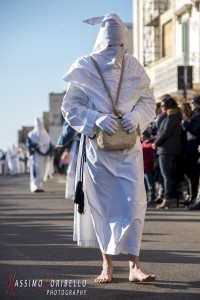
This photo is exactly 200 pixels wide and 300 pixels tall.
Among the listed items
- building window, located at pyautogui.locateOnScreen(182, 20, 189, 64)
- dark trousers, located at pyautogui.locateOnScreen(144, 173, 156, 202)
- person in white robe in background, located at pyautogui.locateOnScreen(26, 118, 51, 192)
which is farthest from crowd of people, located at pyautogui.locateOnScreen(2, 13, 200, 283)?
building window, located at pyautogui.locateOnScreen(182, 20, 189, 64)

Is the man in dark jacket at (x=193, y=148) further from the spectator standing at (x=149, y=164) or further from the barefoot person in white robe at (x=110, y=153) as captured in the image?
the barefoot person in white robe at (x=110, y=153)

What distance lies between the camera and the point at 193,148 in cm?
1541

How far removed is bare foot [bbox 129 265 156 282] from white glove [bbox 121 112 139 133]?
3.65ft

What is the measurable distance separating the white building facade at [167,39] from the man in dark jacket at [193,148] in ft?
49.4

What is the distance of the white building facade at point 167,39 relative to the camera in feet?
117

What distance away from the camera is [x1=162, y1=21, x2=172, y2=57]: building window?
134ft

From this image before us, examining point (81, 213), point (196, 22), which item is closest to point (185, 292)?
point (81, 213)

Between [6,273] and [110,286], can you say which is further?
[6,273]

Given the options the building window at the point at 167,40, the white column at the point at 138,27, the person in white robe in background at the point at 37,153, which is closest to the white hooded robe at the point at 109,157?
the person in white robe in background at the point at 37,153

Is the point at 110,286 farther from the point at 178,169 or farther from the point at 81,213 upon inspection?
the point at 178,169

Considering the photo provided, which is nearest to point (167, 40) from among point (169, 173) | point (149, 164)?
point (149, 164)

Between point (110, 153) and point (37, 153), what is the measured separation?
1739 centimetres

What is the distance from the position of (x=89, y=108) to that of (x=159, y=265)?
5.70 ft

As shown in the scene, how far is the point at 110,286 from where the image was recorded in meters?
7.20
